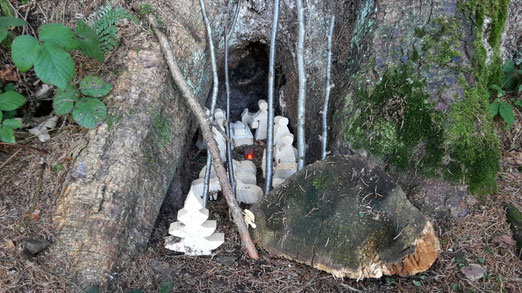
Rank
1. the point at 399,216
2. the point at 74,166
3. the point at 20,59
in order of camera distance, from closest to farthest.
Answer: the point at 20,59 → the point at 399,216 → the point at 74,166

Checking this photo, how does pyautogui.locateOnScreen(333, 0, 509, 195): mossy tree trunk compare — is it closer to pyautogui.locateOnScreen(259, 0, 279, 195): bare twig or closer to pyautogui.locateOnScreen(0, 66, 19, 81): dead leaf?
pyautogui.locateOnScreen(259, 0, 279, 195): bare twig

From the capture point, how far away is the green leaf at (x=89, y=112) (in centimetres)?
267

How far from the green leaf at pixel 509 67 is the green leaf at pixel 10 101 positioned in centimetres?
430

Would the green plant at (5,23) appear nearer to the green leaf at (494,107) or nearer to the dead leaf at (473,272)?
the dead leaf at (473,272)

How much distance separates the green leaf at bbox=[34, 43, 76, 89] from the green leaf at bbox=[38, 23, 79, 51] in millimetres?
45

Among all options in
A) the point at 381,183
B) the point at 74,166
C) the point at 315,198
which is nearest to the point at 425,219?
the point at 381,183

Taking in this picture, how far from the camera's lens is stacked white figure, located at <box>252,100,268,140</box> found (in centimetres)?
429

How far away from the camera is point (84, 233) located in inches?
101

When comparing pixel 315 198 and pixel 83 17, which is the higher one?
pixel 83 17

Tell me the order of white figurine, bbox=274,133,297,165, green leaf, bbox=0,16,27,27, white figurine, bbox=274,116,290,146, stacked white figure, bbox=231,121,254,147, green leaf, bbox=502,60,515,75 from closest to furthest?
green leaf, bbox=0,16,27,27
white figurine, bbox=274,133,297,165
white figurine, bbox=274,116,290,146
green leaf, bbox=502,60,515,75
stacked white figure, bbox=231,121,254,147

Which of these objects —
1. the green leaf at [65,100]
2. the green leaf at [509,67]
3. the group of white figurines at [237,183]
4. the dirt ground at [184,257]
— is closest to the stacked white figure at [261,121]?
the group of white figurines at [237,183]

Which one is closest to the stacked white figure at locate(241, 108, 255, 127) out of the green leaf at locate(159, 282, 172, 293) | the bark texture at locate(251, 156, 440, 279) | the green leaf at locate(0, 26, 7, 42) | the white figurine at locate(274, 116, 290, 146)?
the white figurine at locate(274, 116, 290, 146)

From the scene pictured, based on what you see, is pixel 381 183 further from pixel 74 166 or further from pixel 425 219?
pixel 74 166

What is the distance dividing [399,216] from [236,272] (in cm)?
114
